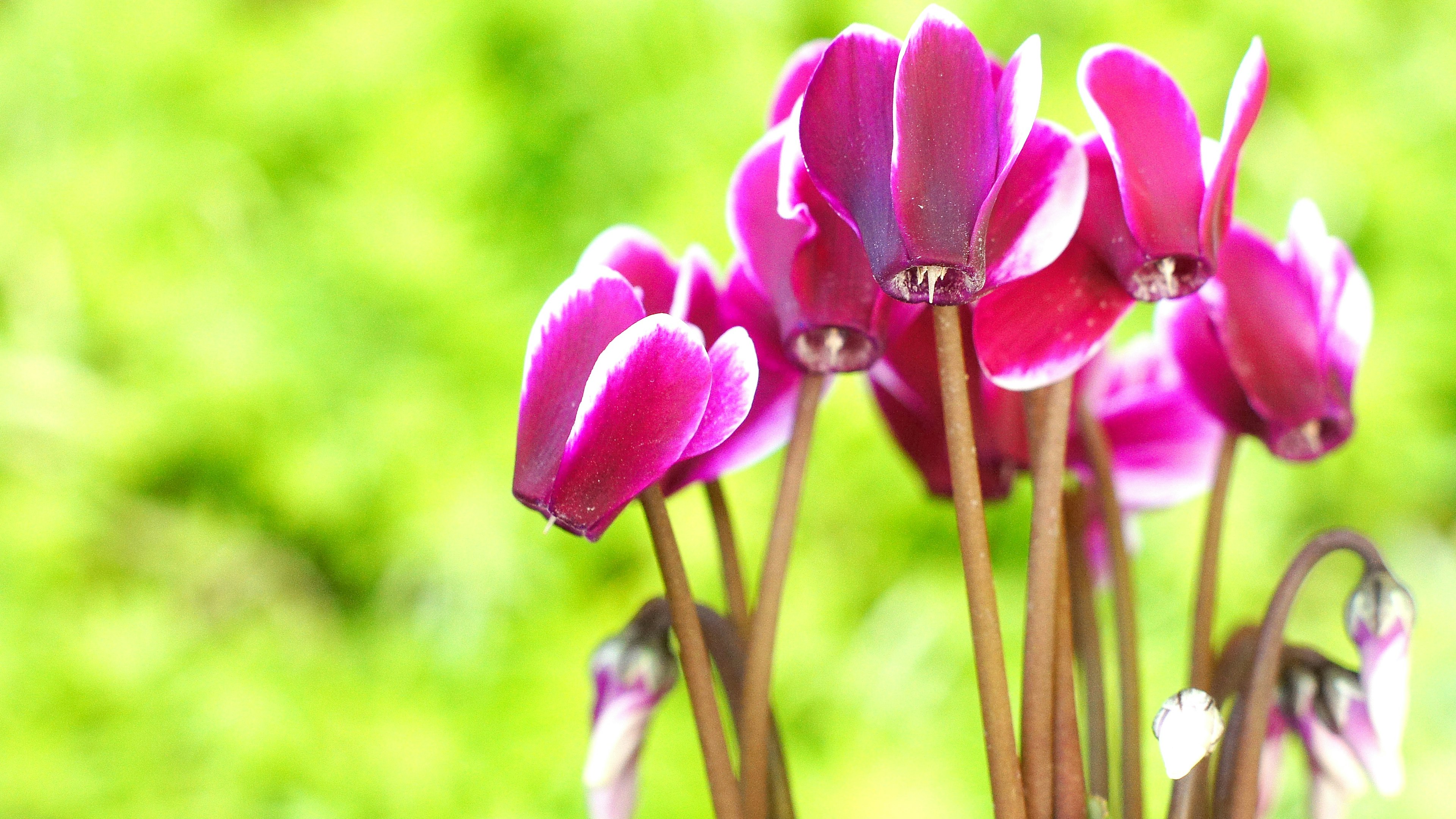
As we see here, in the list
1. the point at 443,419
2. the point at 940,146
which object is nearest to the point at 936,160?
the point at 940,146

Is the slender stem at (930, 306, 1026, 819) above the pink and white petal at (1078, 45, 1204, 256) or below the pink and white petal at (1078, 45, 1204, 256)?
below

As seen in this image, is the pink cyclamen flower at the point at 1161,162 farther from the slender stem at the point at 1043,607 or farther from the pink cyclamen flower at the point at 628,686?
the pink cyclamen flower at the point at 628,686

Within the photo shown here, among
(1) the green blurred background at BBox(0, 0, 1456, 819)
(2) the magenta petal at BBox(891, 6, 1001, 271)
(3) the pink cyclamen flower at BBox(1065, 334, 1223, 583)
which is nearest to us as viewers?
(2) the magenta petal at BBox(891, 6, 1001, 271)

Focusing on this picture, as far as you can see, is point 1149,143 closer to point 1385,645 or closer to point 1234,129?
point 1234,129

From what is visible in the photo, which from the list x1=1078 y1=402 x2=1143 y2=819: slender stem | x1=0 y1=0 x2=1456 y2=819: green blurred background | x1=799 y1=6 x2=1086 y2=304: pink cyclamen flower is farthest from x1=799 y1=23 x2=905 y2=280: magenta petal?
x1=0 y1=0 x2=1456 y2=819: green blurred background

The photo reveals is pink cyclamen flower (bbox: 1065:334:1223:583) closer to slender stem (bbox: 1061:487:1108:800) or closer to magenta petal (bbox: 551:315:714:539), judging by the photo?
slender stem (bbox: 1061:487:1108:800)
